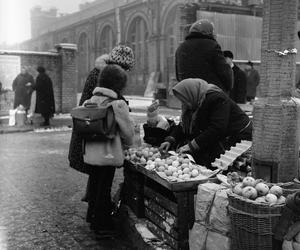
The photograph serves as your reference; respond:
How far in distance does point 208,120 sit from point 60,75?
12768 mm

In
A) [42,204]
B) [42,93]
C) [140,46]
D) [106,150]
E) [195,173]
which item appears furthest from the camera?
[140,46]

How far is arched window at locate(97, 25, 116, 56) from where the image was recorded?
3662 centimetres

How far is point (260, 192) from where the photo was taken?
284 cm

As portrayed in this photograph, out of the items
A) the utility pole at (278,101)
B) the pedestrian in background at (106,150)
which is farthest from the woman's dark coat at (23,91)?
the utility pole at (278,101)

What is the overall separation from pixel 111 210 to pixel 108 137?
0.85m

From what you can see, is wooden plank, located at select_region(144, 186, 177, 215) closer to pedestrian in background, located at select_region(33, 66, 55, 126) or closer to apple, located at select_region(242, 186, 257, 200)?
apple, located at select_region(242, 186, 257, 200)

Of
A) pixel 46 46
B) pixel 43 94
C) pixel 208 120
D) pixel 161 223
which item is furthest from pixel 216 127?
pixel 46 46

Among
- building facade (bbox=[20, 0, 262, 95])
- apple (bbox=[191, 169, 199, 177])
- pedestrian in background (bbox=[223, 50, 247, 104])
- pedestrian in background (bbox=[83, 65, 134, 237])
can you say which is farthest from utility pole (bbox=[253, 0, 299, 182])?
building facade (bbox=[20, 0, 262, 95])

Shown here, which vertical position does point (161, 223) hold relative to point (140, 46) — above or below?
below

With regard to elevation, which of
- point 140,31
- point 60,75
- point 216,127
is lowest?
point 216,127

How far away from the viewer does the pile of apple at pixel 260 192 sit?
2748 mm

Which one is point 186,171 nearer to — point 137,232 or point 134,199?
point 137,232

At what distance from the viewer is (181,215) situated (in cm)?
346

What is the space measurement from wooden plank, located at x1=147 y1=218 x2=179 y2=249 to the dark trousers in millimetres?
480
